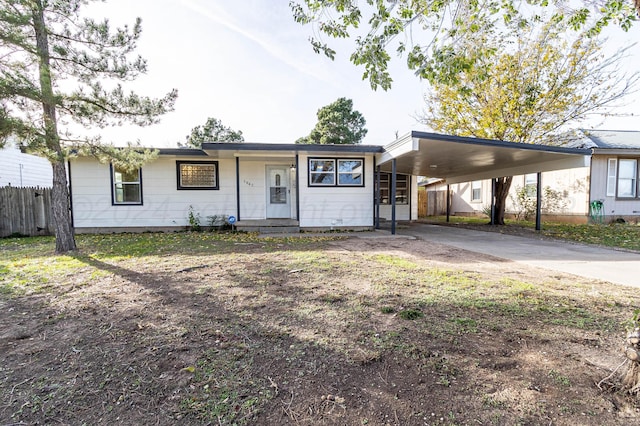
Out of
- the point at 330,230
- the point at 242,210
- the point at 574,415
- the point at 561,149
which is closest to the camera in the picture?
the point at 574,415

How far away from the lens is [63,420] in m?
1.56

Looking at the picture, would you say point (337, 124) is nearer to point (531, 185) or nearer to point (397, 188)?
point (397, 188)

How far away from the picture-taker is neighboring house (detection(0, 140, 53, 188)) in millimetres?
14867

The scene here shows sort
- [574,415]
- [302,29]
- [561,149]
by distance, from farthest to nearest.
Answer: [561,149] → [302,29] → [574,415]

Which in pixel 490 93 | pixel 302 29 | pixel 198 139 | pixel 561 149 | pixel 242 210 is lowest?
pixel 242 210

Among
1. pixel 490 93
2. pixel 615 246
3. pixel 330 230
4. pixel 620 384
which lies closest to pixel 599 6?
pixel 620 384

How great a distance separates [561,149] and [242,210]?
32.9 feet

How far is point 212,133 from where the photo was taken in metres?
32.1

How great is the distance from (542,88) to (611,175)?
19.1 ft

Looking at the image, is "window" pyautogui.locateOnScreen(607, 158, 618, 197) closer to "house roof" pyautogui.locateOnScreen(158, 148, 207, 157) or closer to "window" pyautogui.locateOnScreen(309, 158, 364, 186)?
"window" pyautogui.locateOnScreen(309, 158, 364, 186)

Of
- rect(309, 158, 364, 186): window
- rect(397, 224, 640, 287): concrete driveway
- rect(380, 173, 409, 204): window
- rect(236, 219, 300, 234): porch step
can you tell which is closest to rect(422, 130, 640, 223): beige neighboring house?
rect(380, 173, 409, 204): window

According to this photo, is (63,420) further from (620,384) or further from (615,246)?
(615,246)

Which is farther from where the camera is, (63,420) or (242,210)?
(242,210)

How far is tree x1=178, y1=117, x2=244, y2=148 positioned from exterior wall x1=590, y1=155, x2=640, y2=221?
29.3m
